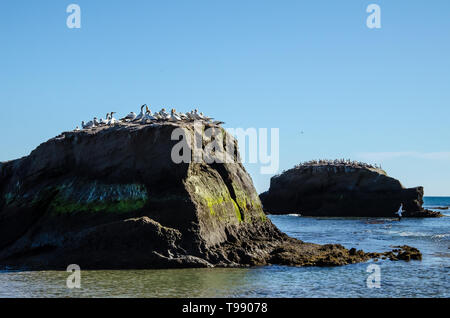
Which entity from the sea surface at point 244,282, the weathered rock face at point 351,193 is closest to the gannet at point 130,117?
the sea surface at point 244,282

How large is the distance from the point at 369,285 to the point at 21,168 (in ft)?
63.4

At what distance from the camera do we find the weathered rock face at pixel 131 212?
24859 millimetres

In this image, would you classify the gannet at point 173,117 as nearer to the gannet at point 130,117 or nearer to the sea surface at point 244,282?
the gannet at point 130,117

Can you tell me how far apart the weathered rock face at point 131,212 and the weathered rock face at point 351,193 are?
5053 centimetres

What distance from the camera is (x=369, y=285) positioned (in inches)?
864

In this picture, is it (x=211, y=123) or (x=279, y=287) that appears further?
(x=211, y=123)

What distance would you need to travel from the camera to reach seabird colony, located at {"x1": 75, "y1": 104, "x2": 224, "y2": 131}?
2967 centimetres

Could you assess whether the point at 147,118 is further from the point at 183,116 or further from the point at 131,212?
the point at 131,212

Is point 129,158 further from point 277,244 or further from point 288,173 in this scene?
point 288,173

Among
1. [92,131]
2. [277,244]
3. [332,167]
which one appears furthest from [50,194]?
[332,167]

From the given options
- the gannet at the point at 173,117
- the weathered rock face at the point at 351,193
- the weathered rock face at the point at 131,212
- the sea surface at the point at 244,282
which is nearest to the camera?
the sea surface at the point at 244,282

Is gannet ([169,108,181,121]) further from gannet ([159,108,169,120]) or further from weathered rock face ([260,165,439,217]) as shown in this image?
weathered rock face ([260,165,439,217])

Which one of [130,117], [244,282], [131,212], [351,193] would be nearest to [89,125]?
[130,117]

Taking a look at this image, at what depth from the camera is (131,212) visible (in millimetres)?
26391
